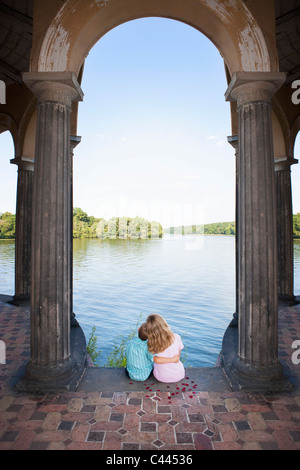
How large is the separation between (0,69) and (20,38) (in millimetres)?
1427

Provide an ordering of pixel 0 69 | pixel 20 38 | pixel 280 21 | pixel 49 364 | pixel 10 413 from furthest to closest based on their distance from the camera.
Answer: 1. pixel 0 69
2. pixel 20 38
3. pixel 280 21
4. pixel 49 364
5. pixel 10 413

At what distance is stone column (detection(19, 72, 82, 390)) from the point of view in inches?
161

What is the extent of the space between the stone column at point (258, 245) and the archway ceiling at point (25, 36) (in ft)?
9.89

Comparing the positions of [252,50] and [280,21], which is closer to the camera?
[252,50]

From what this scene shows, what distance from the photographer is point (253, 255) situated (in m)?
4.13

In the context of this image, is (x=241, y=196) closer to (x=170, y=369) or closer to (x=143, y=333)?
(x=143, y=333)

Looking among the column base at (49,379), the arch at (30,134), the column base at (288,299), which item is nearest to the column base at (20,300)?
the arch at (30,134)

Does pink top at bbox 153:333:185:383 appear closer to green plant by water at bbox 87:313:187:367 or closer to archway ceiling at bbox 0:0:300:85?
green plant by water at bbox 87:313:187:367

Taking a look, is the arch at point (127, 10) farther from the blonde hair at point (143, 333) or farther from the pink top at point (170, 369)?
the pink top at point (170, 369)

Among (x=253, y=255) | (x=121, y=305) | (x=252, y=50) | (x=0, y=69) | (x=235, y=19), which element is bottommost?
(x=121, y=305)

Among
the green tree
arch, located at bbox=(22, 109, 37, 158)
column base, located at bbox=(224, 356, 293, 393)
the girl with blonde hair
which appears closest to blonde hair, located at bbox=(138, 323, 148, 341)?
the girl with blonde hair

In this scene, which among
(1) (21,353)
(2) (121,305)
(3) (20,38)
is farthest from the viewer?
(2) (121,305)

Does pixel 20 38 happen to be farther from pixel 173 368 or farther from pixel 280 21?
pixel 173 368

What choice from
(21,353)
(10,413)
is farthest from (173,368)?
(21,353)
